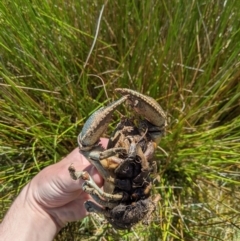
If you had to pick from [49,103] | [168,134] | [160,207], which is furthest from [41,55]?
[160,207]

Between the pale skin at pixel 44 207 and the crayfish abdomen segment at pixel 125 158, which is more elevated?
the crayfish abdomen segment at pixel 125 158

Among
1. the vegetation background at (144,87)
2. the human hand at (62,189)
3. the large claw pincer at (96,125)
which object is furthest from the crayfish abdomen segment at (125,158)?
the vegetation background at (144,87)

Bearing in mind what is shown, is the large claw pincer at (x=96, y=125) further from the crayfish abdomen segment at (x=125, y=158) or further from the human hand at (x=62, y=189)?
the human hand at (x=62, y=189)

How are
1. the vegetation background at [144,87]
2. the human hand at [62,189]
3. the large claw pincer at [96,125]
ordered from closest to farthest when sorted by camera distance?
1. the large claw pincer at [96,125]
2. the human hand at [62,189]
3. the vegetation background at [144,87]

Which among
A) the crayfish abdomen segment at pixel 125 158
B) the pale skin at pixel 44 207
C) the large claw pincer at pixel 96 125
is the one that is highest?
the large claw pincer at pixel 96 125

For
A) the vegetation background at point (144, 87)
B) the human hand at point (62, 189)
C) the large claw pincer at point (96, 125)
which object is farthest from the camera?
the vegetation background at point (144, 87)

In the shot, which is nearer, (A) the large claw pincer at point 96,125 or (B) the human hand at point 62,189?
(A) the large claw pincer at point 96,125

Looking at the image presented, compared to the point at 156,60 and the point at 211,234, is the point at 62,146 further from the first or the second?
the point at 211,234

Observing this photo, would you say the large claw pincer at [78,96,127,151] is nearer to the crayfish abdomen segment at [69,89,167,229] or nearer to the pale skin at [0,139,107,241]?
the crayfish abdomen segment at [69,89,167,229]
